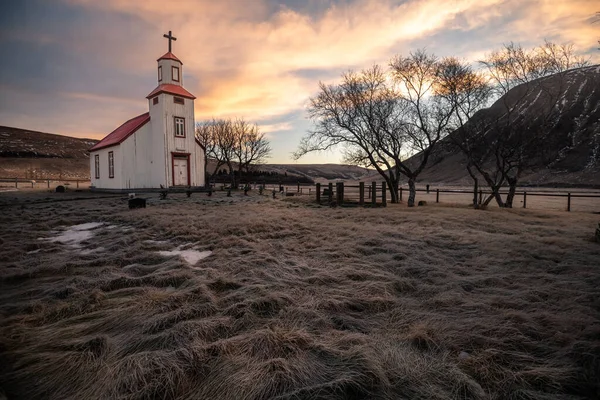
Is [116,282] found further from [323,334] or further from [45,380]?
[323,334]

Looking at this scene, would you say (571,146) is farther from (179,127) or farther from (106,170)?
(106,170)

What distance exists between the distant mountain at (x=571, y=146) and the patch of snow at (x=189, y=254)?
6645 centimetres

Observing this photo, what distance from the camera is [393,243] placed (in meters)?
7.26

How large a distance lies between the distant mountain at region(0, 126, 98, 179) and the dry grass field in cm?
8008

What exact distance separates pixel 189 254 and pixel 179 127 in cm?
2239

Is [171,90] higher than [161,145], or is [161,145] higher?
[171,90]

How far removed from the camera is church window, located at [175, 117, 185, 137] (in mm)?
25484

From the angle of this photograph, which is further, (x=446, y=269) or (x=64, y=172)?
(x=64, y=172)

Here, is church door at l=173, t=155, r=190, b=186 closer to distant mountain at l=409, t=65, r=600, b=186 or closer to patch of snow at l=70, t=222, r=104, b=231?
patch of snow at l=70, t=222, r=104, b=231

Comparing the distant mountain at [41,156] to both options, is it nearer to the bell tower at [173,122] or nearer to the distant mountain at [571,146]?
the bell tower at [173,122]

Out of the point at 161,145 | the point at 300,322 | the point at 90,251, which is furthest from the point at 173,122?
the point at 300,322

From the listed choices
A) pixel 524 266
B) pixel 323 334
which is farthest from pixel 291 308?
pixel 524 266

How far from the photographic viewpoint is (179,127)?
2567 cm

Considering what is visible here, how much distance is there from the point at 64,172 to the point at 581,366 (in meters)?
94.3
